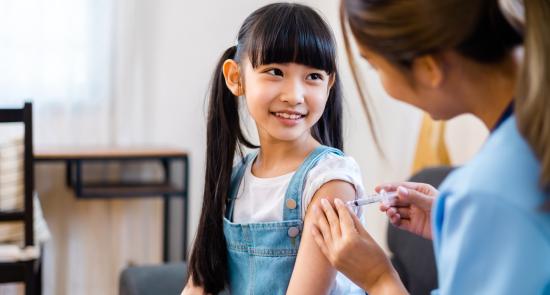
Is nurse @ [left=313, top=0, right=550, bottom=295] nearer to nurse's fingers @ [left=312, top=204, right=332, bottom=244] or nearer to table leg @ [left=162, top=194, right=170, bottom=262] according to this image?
nurse's fingers @ [left=312, top=204, right=332, bottom=244]

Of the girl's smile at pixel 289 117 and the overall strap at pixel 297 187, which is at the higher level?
the girl's smile at pixel 289 117

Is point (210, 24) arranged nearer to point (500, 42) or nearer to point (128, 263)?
point (128, 263)

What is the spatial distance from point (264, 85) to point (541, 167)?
58 centimetres

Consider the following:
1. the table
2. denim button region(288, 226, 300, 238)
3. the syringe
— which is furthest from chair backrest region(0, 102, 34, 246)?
the syringe

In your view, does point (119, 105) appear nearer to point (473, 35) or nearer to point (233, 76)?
point (233, 76)

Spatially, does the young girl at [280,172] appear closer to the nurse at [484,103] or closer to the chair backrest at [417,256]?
the nurse at [484,103]

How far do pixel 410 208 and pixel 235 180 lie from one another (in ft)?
1.21

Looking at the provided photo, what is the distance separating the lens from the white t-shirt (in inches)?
44.5

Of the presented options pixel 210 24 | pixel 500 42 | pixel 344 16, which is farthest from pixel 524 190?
pixel 210 24

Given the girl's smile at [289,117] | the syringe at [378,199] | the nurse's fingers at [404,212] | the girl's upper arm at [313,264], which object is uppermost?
the girl's smile at [289,117]

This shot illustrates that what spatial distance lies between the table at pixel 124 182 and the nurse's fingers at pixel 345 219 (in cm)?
203

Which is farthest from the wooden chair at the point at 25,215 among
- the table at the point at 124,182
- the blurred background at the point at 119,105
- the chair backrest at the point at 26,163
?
the blurred background at the point at 119,105

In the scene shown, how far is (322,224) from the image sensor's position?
3.27 ft

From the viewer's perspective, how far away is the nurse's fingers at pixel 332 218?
967 millimetres
